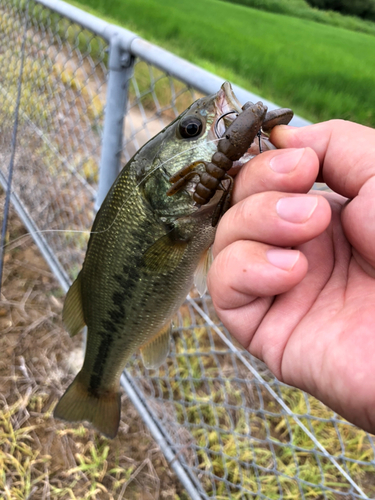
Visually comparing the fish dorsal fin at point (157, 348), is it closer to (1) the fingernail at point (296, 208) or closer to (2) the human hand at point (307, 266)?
(2) the human hand at point (307, 266)

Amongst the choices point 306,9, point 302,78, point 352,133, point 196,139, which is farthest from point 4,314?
point 306,9

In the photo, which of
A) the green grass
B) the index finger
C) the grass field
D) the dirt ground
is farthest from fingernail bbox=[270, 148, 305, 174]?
the green grass

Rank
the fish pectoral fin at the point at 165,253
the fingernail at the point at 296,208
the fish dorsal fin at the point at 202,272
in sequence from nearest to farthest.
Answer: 1. the fingernail at the point at 296,208
2. the fish pectoral fin at the point at 165,253
3. the fish dorsal fin at the point at 202,272

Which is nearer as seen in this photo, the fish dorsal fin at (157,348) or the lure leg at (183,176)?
the lure leg at (183,176)

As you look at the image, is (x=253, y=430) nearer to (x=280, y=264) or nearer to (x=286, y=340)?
(x=286, y=340)

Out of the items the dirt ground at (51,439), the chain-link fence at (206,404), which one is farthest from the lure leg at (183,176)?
the dirt ground at (51,439)

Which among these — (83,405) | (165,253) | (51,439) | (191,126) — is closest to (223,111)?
(191,126)

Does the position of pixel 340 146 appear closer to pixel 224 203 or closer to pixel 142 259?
pixel 224 203

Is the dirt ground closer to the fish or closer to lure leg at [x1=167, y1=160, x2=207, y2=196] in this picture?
the fish
